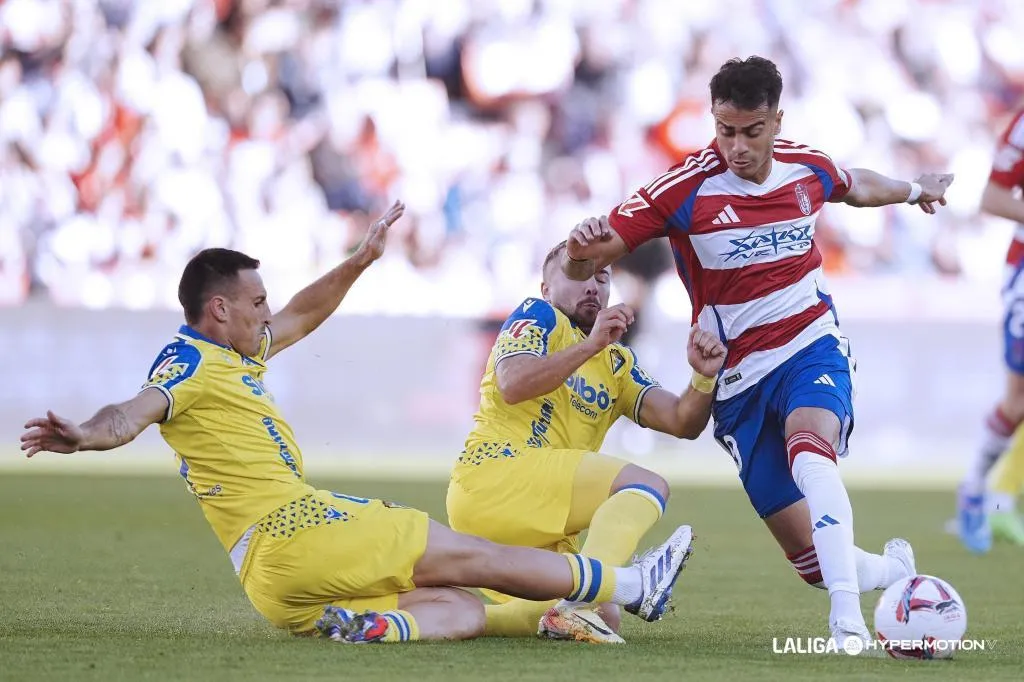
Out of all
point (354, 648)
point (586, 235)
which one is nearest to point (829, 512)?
point (586, 235)

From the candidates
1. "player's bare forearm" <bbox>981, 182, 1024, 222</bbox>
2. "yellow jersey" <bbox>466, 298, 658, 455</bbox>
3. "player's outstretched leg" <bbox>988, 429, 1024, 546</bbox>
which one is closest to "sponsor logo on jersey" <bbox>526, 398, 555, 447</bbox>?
"yellow jersey" <bbox>466, 298, 658, 455</bbox>

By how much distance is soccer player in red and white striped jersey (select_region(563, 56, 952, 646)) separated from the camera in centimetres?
545

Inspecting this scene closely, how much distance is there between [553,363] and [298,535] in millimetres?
1112

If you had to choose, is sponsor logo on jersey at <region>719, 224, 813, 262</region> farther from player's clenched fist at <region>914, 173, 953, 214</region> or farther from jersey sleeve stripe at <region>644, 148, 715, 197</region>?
player's clenched fist at <region>914, 173, 953, 214</region>

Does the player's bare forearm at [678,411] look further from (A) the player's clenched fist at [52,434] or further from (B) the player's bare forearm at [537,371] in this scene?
(A) the player's clenched fist at [52,434]

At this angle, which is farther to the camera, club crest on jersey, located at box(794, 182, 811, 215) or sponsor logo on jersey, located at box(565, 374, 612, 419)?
sponsor logo on jersey, located at box(565, 374, 612, 419)

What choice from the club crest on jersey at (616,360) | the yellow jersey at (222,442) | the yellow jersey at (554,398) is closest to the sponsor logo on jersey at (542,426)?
the yellow jersey at (554,398)

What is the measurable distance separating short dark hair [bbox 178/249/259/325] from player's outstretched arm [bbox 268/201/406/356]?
2.05 ft

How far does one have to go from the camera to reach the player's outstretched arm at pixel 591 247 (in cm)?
541

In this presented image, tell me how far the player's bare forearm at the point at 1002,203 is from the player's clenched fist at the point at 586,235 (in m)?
4.02

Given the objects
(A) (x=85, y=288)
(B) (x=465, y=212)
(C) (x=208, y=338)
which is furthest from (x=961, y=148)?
(C) (x=208, y=338)

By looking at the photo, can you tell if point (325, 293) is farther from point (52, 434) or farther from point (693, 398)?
point (52, 434)

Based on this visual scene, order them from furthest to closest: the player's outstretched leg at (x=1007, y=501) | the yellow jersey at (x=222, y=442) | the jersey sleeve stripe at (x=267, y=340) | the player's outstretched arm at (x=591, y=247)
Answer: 1. the player's outstretched leg at (x=1007, y=501)
2. the jersey sleeve stripe at (x=267, y=340)
3. the player's outstretched arm at (x=591, y=247)
4. the yellow jersey at (x=222, y=442)

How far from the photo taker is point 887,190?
238 inches
